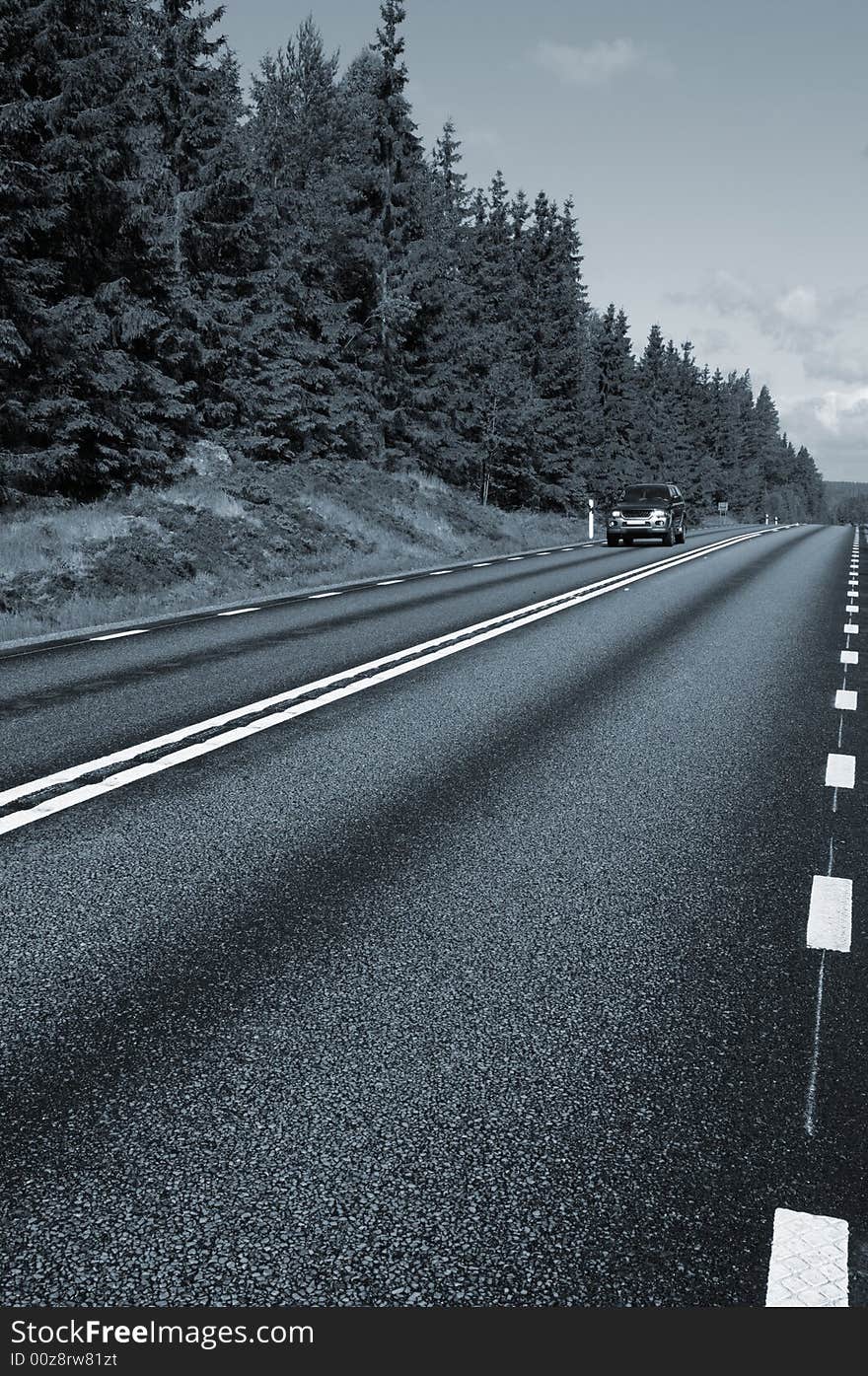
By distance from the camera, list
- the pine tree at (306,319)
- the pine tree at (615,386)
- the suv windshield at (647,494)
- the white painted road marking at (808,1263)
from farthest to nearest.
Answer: the pine tree at (615,386) < the suv windshield at (647,494) < the pine tree at (306,319) < the white painted road marking at (808,1263)

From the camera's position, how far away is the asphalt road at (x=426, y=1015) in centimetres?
212

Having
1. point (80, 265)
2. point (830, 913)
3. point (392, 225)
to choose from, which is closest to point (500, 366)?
point (392, 225)

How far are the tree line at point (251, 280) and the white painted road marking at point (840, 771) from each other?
18.0 m

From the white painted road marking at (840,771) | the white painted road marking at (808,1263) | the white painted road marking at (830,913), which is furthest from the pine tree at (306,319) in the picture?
the white painted road marking at (808,1263)

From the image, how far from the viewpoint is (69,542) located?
19.1 meters

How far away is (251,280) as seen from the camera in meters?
30.8

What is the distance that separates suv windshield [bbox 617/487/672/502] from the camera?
107ft

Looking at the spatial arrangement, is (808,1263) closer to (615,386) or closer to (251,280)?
(251,280)

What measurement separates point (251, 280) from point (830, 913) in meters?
30.8

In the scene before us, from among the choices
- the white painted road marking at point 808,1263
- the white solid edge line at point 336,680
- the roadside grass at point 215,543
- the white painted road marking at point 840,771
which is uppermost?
the roadside grass at point 215,543

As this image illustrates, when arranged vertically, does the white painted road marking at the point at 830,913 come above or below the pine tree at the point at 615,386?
below

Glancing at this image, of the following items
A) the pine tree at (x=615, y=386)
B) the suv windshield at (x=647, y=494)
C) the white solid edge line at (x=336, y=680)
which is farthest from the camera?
the pine tree at (x=615, y=386)

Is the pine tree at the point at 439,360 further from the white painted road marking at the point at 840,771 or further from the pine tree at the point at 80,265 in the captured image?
the white painted road marking at the point at 840,771

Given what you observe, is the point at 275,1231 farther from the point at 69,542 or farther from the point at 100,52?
the point at 100,52
